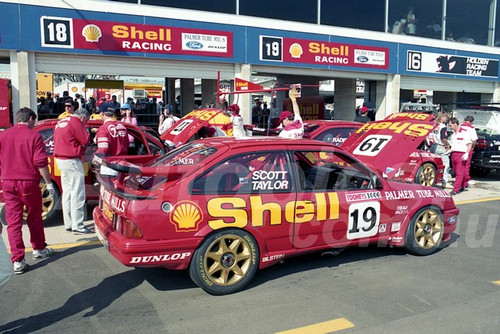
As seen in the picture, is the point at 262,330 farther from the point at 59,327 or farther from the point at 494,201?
the point at 494,201

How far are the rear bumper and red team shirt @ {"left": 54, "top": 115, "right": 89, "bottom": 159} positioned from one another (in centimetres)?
245

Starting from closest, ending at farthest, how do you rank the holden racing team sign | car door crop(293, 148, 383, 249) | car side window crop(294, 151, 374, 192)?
1. car door crop(293, 148, 383, 249)
2. car side window crop(294, 151, 374, 192)
3. the holden racing team sign

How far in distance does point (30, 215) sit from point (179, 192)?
210cm

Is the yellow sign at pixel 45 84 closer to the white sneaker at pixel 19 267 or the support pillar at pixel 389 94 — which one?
the support pillar at pixel 389 94

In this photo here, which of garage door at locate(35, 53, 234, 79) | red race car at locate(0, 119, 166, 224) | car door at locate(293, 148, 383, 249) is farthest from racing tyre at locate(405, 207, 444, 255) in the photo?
garage door at locate(35, 53, 234, 79)

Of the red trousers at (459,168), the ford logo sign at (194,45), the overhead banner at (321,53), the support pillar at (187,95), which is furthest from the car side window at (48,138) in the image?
the support pillar at (187,95)

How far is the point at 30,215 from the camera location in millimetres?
5105

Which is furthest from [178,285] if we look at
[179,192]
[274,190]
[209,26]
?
[209,26]

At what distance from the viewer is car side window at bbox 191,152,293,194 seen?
14.1 ft

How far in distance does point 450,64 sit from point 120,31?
590 inches

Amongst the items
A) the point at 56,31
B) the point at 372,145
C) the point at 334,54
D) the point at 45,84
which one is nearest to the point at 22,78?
the point at 56,31

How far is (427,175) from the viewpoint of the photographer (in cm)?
966

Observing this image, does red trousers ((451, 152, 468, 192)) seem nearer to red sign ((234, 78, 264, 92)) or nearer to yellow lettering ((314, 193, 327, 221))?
red sign ((234, 78, 264, 92))

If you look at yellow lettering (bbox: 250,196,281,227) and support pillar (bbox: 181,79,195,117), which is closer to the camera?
yellow lettering (bbox: 250,196,281,227)
